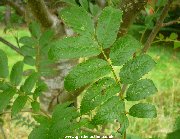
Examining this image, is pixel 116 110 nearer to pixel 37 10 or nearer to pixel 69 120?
pixel 69 120

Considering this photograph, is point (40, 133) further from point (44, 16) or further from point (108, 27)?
point (44, 16)

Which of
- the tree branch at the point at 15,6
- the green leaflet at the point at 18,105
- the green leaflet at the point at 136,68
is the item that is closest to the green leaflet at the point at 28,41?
the green leaflet at the point at 18,105

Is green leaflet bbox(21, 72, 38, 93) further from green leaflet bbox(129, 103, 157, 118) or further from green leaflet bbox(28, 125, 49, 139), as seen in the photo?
green leaflet bbox(129, 103, 157, 118)

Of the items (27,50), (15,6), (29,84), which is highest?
(15,6)

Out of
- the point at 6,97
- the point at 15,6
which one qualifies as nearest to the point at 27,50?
the point at 6,97

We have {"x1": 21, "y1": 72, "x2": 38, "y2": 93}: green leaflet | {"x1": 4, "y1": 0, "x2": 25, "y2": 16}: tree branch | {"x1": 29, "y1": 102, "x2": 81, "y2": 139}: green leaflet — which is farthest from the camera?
{"x1": 4, "y1": 0, "x2": 25, "y2": 16}: tree branch

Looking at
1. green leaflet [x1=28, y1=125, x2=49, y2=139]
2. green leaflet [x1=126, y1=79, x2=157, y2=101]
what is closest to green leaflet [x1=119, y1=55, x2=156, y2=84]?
green leaflet [x1=126, y1=79, x2=157, y2=101]
